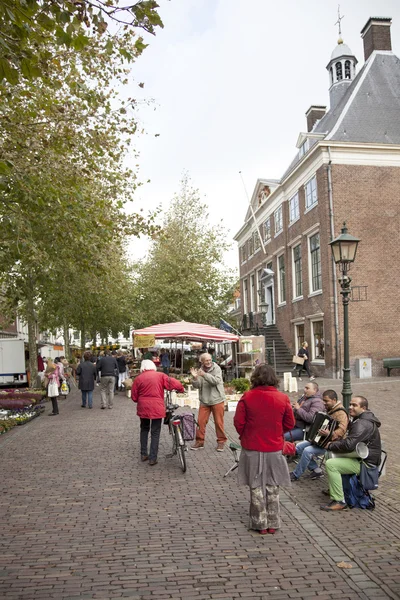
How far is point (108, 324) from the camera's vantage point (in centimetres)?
4975

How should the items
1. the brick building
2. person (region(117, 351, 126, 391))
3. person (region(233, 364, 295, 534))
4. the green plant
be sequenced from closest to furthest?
person (region(233, 364, 295, 534)) → the green plant → person (region(117, 351, 126, 391)) → the brick building

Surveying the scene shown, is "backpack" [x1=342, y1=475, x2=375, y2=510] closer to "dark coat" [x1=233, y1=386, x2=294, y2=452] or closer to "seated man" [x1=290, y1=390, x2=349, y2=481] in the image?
"seated man" [x1=290, y1=390, x2=349, y2=481]

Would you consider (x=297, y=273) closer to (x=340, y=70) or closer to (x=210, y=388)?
(x=340, y=70)

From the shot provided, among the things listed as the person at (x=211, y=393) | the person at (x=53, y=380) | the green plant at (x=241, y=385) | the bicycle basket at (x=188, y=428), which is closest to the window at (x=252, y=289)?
the green plant at (x=241, y=385)

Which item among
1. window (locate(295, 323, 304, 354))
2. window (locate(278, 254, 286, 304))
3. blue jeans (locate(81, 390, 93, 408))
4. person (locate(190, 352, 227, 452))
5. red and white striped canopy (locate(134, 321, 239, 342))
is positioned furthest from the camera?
window (locate(278, 254, 286, 304))

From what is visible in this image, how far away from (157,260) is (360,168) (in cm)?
1568

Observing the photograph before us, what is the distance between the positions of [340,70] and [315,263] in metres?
12.6

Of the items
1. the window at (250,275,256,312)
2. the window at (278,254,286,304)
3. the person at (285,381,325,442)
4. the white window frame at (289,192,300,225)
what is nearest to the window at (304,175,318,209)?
the white window frame at (289,192,300,225)

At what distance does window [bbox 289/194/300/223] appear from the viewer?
30828mm

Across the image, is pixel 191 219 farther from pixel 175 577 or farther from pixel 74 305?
pixel 175 577

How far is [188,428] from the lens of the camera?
28.9ft

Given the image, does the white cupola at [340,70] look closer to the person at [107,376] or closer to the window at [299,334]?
the window at [299,334]

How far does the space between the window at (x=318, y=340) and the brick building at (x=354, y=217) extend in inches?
1.9

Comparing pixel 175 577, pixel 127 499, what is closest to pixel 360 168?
pixel 127 499
